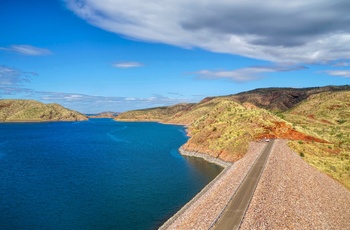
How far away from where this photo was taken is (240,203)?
118 ft

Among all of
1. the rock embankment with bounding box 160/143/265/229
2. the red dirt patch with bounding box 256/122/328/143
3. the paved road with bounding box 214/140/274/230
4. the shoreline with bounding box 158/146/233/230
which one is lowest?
the shoreline with bounding box 158/146/233/230

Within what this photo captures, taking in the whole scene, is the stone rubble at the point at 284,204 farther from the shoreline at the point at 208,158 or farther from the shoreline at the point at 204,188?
the shoreline at the point at 208,158

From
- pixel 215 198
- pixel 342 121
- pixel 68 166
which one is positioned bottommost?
pixel 68 166

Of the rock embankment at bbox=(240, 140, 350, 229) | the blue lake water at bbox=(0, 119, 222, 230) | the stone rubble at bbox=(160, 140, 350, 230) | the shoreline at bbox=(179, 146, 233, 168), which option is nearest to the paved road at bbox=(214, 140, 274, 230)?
the stone rubble at bbox=(160, 140, 350, 230)

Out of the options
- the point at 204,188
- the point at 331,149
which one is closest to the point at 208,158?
the point at 331,149

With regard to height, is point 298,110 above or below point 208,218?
above

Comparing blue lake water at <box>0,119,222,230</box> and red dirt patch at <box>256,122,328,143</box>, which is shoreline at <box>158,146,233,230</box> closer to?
blue lake water at <box>0,119,222,230</box>

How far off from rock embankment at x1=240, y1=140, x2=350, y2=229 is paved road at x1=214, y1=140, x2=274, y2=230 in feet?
2.73

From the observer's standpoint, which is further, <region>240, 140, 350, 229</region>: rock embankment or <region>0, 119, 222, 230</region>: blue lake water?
<region>0, 119, 222, 230</region>: blue lake water

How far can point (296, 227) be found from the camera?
29.2 m

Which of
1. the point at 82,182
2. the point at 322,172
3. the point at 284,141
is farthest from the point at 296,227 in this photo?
the point at 284,141

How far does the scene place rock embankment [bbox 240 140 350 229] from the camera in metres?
30.6

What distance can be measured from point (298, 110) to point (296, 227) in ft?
493

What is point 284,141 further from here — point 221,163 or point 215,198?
point 215,198
